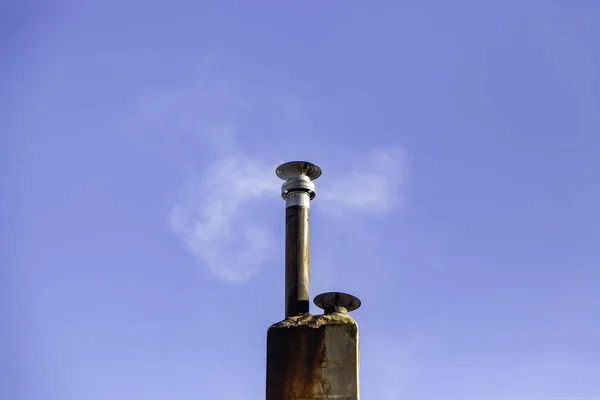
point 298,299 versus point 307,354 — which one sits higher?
point 298,299

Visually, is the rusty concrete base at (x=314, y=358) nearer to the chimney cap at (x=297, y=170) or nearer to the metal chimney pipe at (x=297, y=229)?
the metal chimney pipe at (x=297, y=229)

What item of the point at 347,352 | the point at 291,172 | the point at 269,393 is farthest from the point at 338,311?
the point at 291,172

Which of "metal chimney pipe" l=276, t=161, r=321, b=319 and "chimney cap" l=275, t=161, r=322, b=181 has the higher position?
"chimney cap" l=275, t=161, r=322, b=181

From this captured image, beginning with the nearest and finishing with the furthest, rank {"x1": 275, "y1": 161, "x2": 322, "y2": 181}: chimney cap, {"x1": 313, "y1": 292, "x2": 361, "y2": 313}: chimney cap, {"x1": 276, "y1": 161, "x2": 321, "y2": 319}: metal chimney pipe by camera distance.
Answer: {"x1": 313, "y1": 292, "x2": 361, "y2": 313}: chimney cap, {"x1": 276, "y1": 161, "x2": 321, "y2": 319}: metal chimney pipe, {"x1": 275, "y1": 161, "x2": 322, "y2": 181}: chimney cap

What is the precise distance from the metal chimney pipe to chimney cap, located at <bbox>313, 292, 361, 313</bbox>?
0.26m

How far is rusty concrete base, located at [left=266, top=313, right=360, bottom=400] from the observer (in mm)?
6789

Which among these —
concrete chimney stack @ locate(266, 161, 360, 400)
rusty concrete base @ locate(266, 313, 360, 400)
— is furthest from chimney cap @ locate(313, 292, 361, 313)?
rusty concrete base @ locate(266, 313, 360, 400)

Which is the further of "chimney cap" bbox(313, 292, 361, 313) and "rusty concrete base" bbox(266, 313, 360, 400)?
"chimney cap" bbox(313, 292, 361, 313)

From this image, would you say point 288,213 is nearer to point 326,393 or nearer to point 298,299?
point 298,299

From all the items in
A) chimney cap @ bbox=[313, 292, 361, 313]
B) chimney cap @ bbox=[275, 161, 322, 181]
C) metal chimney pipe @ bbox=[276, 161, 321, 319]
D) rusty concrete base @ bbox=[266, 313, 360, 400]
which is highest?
chimney cap @ bbox=[275, 161, 322, 181]

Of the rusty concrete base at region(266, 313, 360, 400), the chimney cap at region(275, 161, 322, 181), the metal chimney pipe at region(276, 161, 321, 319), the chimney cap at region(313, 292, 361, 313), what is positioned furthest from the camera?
the chimney cap at region(275, 161, 322, 181)

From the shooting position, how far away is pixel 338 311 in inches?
282

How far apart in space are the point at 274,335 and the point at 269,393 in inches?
20.4

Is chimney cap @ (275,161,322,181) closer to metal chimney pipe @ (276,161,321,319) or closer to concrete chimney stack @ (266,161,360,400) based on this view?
metal chimney pipe @ (276,161,321,319)
